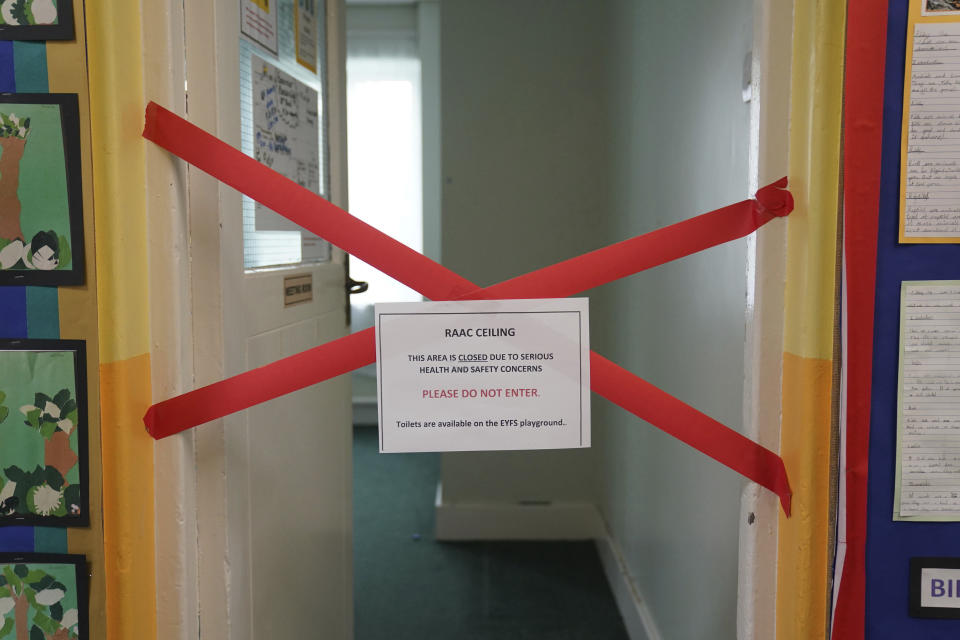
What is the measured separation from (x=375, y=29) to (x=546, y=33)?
7.72 feet

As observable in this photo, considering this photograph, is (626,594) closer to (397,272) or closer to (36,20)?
(397,272)

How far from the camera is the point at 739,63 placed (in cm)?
140

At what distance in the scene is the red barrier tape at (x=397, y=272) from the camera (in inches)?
34.6

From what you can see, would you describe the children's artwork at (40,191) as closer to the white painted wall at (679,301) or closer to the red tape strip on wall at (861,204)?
the red tape strip on wall at (861,204)

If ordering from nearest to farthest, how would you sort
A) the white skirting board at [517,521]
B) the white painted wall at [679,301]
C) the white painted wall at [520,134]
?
the white painted wall at [679,301]
the white painted wall at [520,134]
the white skirting board at [517,521]

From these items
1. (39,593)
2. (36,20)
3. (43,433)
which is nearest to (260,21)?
(36,20)

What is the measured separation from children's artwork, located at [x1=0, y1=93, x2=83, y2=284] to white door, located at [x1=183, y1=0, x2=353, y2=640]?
0.14 m

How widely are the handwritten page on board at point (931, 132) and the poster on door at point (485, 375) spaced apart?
1.42ft

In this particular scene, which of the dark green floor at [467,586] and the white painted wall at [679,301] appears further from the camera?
the dark green floor at [467,586]

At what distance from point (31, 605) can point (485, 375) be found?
0.70m

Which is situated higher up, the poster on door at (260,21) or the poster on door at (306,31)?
the poster on door at (306,31)

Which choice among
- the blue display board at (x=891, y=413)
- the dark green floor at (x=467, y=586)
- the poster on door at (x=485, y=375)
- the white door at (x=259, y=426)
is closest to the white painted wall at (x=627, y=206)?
the dark green floor at (x=467, y=586)

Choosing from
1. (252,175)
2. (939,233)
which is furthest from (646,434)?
(252,175)

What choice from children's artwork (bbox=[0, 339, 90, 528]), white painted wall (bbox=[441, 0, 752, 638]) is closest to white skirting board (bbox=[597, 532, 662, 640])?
white painted wall (bbox=[441, 0, 752, 638])
